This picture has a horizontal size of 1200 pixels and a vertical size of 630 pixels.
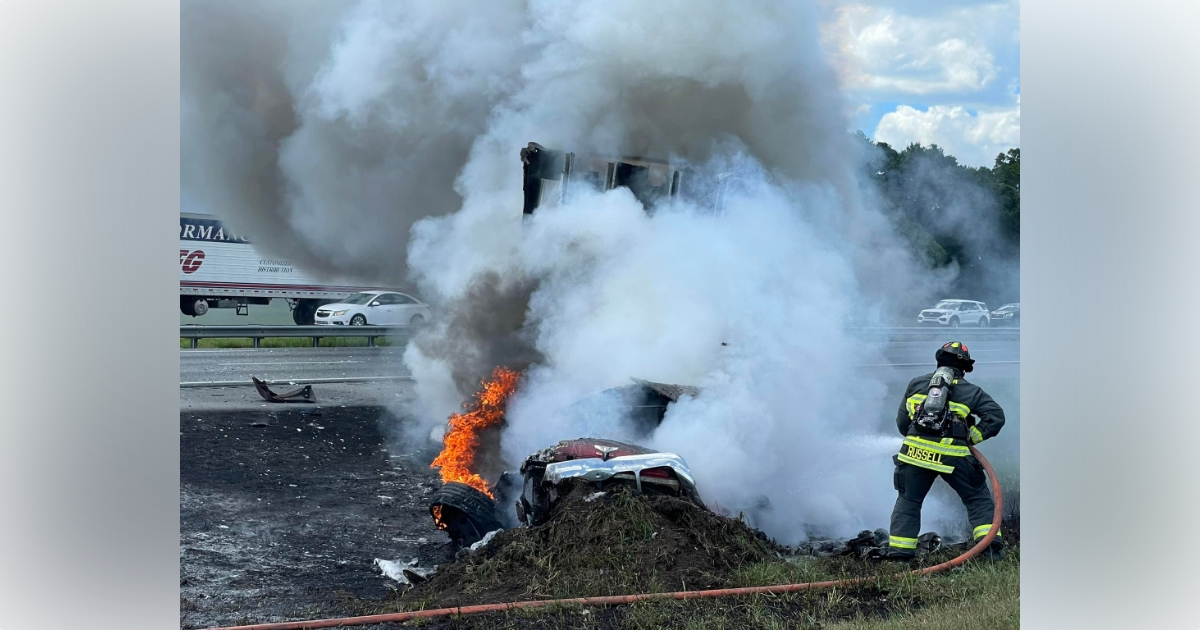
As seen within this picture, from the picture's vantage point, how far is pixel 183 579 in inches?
266

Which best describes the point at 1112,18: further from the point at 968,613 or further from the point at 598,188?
the point at 598,188

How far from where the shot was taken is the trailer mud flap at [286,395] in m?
12.2

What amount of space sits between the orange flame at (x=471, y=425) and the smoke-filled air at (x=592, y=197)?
0.26 metres

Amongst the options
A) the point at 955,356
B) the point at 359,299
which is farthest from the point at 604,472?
the point at 359,299

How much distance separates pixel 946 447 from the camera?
6949mm

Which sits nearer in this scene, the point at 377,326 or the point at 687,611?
the point at 687,611

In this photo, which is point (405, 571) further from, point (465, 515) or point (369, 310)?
point (369, 310)

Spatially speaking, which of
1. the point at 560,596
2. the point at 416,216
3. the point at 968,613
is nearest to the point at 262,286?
the point at 416,216

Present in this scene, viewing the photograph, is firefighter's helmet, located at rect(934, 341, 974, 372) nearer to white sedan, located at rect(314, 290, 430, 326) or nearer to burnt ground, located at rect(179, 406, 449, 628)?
burnt ground, located at rect(179, 406, 449, 628)

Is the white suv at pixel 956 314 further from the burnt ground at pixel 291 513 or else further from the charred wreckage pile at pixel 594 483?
the burnt ground at pixel 291 513

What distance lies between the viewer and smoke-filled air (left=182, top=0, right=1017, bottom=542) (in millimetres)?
8281

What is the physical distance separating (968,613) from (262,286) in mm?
18147

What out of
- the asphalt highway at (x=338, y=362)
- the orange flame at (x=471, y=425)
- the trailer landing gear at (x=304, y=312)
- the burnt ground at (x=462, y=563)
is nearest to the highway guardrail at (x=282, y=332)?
the asphalt highway at (x=338, y=362)

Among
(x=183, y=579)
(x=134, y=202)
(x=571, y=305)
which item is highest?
(x=134, y=202)
